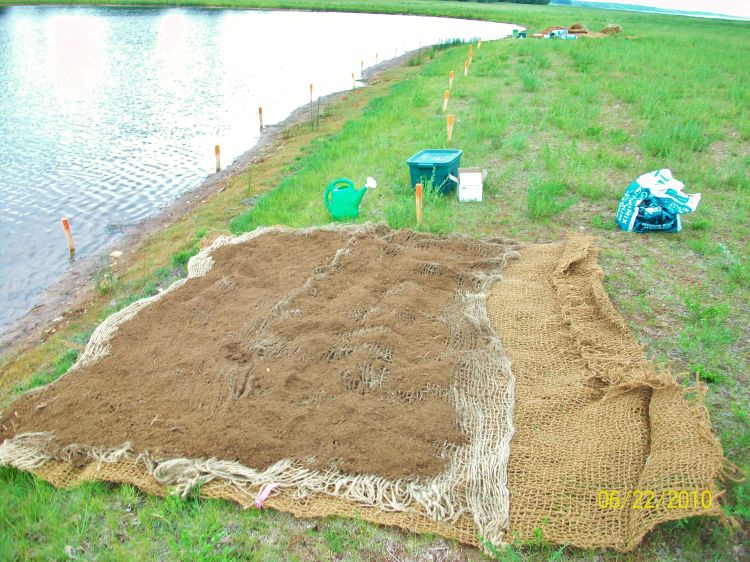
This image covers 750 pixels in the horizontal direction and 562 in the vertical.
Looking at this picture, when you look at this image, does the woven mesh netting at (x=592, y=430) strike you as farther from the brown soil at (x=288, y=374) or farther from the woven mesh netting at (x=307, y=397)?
the brown soil at (x=288, y=374)

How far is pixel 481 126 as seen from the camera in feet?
31.5

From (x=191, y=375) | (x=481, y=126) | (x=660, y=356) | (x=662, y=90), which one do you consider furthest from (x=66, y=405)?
(x=662, y=90)

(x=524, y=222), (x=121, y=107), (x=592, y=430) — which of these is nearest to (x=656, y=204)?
(x=524, y=222)

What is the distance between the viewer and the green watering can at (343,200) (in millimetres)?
6570

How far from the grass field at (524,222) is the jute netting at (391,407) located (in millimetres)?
166

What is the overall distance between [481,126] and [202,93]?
12022 mm

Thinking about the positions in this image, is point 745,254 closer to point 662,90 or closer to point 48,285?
point 662,90

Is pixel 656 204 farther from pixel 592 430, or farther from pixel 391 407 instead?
pixel 391 407

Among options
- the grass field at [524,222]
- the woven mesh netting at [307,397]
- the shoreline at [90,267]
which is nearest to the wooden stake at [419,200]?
the grass field at [524,222]

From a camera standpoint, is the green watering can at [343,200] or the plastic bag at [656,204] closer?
the plastic bag at [656,204]

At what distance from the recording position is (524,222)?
6305 mm

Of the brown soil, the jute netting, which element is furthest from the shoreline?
the brown soil
